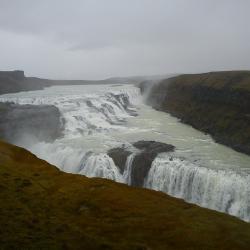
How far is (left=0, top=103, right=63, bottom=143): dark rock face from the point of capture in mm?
41438

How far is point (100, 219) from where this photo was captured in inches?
475

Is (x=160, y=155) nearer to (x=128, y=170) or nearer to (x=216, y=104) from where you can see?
(x=128, y=170)

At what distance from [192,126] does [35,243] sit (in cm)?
3839

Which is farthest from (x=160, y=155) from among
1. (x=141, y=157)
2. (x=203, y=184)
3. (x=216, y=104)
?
(x=216, y=104)

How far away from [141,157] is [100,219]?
1888 centimetres

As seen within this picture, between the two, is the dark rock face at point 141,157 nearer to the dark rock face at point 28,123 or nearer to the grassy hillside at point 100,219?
the dark rock face at point 28,123

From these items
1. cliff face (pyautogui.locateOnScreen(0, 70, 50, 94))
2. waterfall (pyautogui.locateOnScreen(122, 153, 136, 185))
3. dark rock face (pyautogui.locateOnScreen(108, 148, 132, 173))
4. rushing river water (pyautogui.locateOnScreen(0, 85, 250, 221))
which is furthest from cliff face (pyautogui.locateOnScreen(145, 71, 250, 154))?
cliff face (pyautogui.locateOnScreen(0, 70, 50, 94))

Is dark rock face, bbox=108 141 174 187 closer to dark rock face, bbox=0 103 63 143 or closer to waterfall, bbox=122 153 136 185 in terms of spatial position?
waterfall, bbox=122 153 136 185

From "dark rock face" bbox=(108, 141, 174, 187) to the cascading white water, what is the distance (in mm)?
584

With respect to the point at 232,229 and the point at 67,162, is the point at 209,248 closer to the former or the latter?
the point at 232,229

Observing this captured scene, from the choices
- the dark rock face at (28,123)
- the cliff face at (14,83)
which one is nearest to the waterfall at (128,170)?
the dark rock face at (28,123)

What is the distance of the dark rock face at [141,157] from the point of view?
98.3 feet

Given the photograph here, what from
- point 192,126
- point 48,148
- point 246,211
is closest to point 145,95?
point 192,126

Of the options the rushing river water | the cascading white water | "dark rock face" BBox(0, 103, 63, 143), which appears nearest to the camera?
the cascading white water
